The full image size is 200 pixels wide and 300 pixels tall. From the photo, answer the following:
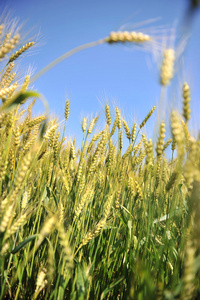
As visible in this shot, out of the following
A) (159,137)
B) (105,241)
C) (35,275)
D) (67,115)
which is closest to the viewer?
(159,137)

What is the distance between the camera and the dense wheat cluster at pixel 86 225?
0.94 m

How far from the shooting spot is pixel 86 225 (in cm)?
153

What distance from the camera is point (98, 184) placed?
244 cm

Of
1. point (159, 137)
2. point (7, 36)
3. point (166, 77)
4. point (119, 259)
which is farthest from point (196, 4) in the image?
point (119, 259)

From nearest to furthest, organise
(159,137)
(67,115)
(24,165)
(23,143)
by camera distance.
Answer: (24,165) → (159,137) → (23,143) → (67,115)

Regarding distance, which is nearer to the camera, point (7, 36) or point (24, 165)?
point (24, 165)

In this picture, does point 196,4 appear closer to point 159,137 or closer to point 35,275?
point 159,137

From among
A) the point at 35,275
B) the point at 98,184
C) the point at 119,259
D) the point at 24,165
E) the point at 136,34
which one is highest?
the point at 136,34

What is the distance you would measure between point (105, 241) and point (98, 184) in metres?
0.70

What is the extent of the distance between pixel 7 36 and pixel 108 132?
1.08 metres

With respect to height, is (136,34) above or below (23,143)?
above

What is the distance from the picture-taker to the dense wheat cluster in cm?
94

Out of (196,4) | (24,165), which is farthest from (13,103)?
(196,4)

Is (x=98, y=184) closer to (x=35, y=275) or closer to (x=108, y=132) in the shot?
(x=108, y=132)
